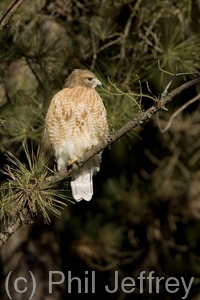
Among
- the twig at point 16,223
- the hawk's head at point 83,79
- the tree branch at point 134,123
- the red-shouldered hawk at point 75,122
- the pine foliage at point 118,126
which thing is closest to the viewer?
the tree branch at point 134,123

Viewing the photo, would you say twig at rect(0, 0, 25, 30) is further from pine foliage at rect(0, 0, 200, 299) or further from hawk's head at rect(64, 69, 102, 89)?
hawk's head at rect(64, 69, 102, 89)

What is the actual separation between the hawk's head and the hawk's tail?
40 cm

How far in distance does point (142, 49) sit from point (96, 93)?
67cm

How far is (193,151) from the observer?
17.4 feet

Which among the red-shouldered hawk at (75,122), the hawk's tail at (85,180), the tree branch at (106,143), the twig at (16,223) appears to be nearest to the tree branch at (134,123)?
the tree branch at (106,143)

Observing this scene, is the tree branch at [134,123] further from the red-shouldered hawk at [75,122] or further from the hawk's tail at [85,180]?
the hawk's tail at [85,180]

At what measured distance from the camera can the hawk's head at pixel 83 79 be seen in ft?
12.7

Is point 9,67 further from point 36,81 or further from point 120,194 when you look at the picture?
point 120,194

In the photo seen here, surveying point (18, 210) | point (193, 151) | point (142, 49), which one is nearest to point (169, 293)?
point (193, 151)

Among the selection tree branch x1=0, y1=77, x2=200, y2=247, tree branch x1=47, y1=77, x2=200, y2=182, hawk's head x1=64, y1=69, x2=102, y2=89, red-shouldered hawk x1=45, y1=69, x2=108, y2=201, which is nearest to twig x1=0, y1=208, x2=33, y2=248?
tree branch x1=0, y1=77, x2=200, y2=247

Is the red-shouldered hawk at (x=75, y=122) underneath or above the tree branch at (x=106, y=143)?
above

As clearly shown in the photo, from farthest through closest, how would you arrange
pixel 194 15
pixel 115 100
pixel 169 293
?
pixel 169 293 < pixel 194 15 < pixel 115 100

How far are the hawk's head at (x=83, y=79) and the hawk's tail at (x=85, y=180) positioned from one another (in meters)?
0.40

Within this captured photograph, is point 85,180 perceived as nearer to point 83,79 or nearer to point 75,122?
point 75,122
